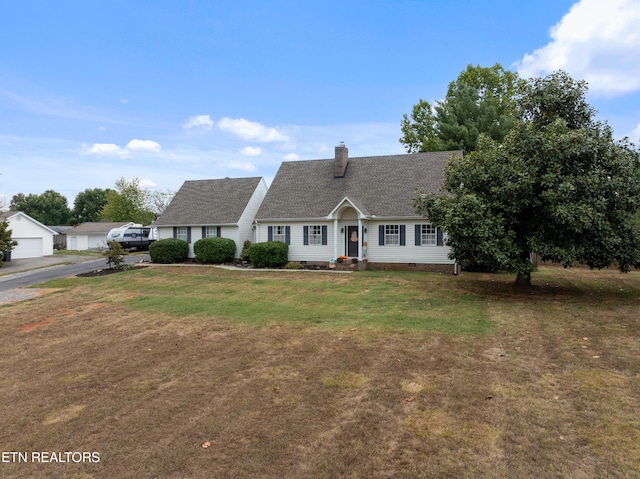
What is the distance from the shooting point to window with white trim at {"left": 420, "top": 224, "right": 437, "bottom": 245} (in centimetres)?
1898

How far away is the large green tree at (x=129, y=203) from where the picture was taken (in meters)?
56.8

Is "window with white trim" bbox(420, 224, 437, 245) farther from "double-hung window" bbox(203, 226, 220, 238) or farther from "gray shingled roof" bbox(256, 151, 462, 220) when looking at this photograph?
"double-hung window" bbox(203, 226, 220, 238)

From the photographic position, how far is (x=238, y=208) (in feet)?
77.7

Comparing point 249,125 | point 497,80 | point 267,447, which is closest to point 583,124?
point 267,447

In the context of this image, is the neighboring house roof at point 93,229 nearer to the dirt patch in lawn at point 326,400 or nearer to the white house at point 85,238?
the white house at point 85,238

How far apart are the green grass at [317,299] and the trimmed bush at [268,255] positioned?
207 centimetres

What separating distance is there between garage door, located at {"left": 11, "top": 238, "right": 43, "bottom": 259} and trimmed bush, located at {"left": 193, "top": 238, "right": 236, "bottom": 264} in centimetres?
1826

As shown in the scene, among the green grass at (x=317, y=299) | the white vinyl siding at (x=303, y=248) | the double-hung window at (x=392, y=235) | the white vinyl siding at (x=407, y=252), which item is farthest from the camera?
the white vinyl siding at (x=303, y=248)

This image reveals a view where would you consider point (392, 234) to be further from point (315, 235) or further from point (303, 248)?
point (303, 248)

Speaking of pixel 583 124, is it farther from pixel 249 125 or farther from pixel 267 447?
pixel 249 125

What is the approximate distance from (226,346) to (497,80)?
3776cm

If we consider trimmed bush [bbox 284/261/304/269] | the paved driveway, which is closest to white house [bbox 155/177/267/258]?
trimmed bush [bbox 284/261/304/269]

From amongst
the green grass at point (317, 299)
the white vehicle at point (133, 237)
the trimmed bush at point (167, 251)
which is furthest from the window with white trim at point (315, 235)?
the white vehicle at point (133, 237)

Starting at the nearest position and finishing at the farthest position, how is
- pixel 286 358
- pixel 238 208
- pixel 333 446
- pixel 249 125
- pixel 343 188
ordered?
pixel 333 446 < pixel 286 358 < pixel 343 188 < pixel 238 208 < pixel 249 125
